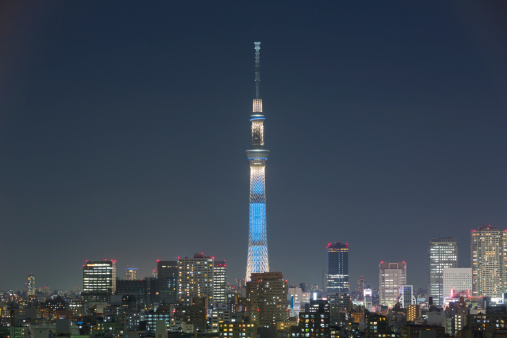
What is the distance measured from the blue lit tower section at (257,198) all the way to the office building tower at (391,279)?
756 inches

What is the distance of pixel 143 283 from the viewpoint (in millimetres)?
56031

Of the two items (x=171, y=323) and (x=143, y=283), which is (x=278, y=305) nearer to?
(x=171, y=323)

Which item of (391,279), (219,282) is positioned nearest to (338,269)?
(391,279)

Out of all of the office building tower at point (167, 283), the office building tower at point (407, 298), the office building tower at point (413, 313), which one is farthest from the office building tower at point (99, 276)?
the office building tower at point (413, 313)

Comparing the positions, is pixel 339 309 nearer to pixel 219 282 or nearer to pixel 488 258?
pixel 219 282

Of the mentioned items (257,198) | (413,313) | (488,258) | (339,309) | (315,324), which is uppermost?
→ (257,198)

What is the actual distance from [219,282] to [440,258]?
2358 centimetres

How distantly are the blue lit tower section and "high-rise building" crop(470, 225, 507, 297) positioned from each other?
67.3 feet

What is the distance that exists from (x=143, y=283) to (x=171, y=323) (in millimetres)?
20288

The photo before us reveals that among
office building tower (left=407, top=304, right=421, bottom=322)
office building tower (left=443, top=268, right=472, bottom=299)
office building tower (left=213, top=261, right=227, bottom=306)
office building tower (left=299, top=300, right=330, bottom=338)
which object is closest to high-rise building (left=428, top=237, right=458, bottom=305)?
office building tower (left=443, top=268, right=472, bottom=299)

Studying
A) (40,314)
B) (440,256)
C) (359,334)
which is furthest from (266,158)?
(440,256)

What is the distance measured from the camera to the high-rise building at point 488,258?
68.4 m

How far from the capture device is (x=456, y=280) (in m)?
70.8

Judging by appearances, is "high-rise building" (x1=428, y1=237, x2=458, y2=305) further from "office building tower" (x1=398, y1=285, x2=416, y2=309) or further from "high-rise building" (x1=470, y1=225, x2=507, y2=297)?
"office building tower" (x1=398, y1=285, x2=416, y2=309)
